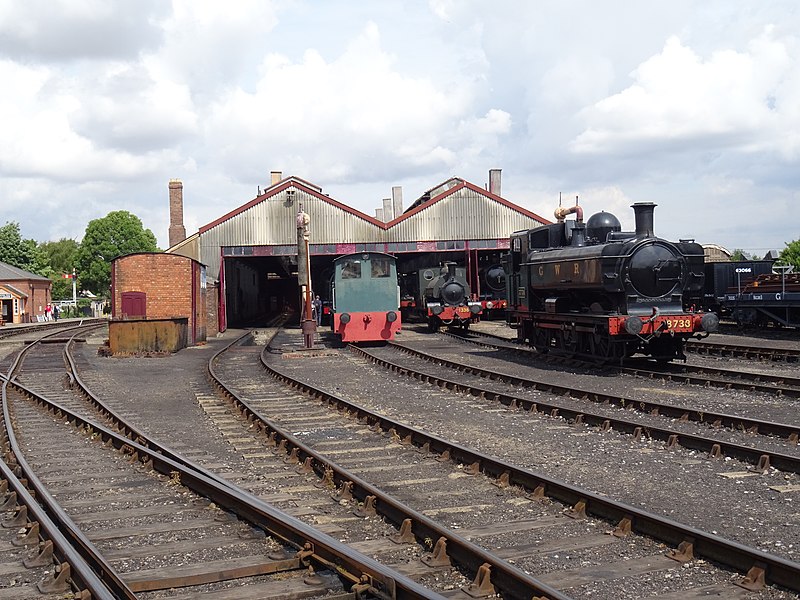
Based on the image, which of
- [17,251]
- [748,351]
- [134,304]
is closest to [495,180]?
[134,304]

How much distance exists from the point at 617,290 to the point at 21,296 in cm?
5035

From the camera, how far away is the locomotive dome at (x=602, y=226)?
16.8 metres

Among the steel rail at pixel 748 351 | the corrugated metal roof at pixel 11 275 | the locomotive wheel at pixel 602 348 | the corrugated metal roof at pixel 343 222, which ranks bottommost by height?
the steel rail at pixel 748 351

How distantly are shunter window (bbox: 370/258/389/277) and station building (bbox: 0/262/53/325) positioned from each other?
3884cm

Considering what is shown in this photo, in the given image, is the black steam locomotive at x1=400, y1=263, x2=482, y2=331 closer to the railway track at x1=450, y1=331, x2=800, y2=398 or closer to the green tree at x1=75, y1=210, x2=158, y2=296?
the railway track at x1=450, y1=331, x2=800, y2=398

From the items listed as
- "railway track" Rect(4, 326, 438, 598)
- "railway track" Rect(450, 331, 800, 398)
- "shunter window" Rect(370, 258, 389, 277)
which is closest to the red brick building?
"shunter window" Rect(370, 258, 389, 277)

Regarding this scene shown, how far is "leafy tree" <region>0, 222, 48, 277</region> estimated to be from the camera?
267 feet

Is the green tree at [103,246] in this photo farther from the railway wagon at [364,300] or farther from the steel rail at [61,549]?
the steel rail at [61,549]

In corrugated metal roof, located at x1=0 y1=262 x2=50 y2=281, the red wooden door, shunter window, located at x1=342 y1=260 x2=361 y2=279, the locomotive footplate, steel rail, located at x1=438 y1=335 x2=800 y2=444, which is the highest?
corrugated metal roof, located at x1=0 y1=262 x2=50 y2=281

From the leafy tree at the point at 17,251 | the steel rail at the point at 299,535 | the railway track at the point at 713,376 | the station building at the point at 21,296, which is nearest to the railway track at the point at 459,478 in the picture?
the steel rail at the point at 299,535

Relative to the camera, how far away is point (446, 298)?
95.2 feet

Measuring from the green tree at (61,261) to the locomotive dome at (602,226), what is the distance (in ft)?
260

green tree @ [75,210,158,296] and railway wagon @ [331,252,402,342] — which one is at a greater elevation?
green tree @ [75,210,158,296]

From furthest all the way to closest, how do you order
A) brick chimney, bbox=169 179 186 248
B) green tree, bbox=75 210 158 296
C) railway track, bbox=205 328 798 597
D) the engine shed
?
green tree, bbox=75 210 158 296
brick chimney, bbox=169 179 186 248
the engine shed
railway track, bbox=205 328 798 597
